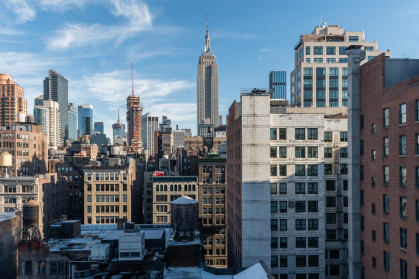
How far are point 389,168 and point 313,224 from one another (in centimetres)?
1988

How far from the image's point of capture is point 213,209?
101 meters

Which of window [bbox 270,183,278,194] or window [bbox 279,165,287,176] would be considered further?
window [bbox 279,165,287,176]

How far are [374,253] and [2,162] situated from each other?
104 meters

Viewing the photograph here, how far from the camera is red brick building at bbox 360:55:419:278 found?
3406cm

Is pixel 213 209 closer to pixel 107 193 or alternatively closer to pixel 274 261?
pixel 107 193

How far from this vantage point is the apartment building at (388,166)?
34125 mm

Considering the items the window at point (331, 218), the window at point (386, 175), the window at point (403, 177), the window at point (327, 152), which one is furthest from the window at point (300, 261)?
the window at point (403, 177)

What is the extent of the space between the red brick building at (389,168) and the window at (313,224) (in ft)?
32.0

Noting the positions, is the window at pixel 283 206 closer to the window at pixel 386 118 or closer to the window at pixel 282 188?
the window at pixel 282 188

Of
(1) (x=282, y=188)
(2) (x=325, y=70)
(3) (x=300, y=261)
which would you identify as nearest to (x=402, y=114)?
(1) (x=282, y=188)

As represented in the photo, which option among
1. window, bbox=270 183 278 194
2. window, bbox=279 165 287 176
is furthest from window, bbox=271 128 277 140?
window, bbox=270 183 278 194

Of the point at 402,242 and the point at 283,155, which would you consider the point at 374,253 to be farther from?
the point at 283,155

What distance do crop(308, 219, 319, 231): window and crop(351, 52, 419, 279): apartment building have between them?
919cm

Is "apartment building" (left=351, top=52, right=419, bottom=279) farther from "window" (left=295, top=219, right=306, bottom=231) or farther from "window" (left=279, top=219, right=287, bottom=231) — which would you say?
"window" (left=279, top=219, right=287, bottom=231)
